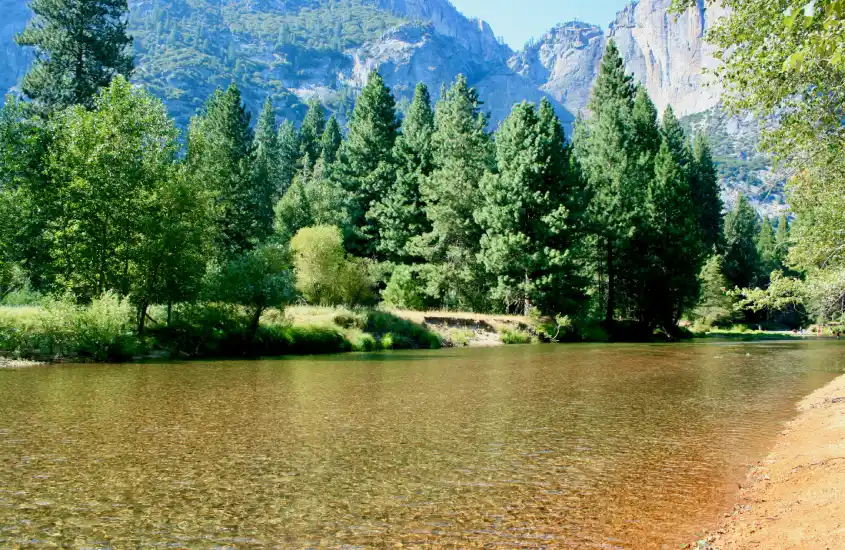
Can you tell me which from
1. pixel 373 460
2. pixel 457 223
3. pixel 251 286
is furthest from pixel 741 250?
pixel 373 460

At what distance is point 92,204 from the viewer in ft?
89.4

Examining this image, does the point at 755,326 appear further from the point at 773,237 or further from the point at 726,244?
the point at 773,237

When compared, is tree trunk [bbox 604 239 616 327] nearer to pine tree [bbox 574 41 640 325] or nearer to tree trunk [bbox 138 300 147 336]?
pine tree [bbox 574 41 640 325]

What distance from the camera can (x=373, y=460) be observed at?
8766mm

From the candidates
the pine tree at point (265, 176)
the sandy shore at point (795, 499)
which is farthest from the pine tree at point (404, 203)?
the sandy shore at point (795, 499)

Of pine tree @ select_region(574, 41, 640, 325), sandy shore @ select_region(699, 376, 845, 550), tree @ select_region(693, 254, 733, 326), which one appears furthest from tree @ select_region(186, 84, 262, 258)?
tree @ select_region(693, 254, 733, 326)

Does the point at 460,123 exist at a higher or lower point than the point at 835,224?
higher

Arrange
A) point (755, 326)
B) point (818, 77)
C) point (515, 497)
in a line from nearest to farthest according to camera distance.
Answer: point (515, 497), point (818, 77), point (755, 326)

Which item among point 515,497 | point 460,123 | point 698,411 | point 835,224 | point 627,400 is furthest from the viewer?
point 460,123

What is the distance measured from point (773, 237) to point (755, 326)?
30528 mm

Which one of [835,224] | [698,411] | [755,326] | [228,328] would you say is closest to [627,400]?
[698,411]

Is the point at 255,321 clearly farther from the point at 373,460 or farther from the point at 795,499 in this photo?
the point at 795,499

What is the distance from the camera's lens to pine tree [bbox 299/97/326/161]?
9350cm

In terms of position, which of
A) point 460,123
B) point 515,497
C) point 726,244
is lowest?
point 515,497
